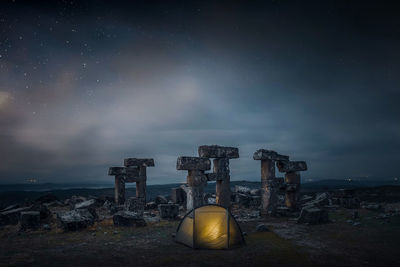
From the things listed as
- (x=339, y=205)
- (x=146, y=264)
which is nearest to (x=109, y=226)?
(x=146, y=264)

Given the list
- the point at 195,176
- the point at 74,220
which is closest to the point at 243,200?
the point at 195,176

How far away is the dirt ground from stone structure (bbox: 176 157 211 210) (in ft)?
10.3

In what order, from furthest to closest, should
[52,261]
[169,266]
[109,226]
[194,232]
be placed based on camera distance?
1. [109,226]
2. [194,232]
3. [52,261]
4. [169,266]

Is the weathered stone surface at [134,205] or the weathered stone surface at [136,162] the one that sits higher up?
the weathered stone surface at [136,162]

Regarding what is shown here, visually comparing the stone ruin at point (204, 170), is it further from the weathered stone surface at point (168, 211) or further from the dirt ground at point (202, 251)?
the dirt ground at point (202, 251)

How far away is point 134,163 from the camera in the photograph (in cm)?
Answer: 2284

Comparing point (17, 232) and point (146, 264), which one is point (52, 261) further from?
point (17, 232)

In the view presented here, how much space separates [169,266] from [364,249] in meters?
7.02

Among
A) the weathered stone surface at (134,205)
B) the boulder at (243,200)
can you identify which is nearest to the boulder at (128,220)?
the weathered stone surface at (134,205)

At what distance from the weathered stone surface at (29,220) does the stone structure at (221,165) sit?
9.59m

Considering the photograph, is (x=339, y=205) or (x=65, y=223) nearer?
(x=65, y=223)

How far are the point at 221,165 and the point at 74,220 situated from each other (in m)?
9.02

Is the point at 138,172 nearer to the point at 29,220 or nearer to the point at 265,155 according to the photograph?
the point at 29,220

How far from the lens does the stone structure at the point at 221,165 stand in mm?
16881
